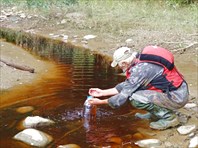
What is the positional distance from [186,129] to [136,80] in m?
0.80

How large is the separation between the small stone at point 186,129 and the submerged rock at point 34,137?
141cm

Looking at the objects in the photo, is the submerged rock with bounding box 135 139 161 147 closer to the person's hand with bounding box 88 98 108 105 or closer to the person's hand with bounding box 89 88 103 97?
the person's hand with bounding box 88 98 108 105

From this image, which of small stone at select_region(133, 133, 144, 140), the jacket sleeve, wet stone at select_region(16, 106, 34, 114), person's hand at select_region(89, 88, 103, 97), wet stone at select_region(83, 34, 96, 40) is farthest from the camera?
wet stone at select_region(83, 34, 96, 40)

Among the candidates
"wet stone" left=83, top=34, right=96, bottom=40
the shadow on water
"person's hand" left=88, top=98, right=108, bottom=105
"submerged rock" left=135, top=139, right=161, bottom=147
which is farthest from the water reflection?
"wet stone" left=83, top=34, right=96, bottom=40

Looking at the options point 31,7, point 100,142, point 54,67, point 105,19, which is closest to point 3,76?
point 54,67

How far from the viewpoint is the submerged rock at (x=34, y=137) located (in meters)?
4.45

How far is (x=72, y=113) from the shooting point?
5398mm

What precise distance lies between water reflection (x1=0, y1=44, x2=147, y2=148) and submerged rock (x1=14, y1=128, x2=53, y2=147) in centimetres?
7

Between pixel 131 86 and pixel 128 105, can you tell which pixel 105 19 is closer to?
pixel 128 105

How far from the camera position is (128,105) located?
5.68 meters

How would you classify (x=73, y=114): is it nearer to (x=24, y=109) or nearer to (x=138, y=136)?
(x=24, y=109)

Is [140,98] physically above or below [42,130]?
above

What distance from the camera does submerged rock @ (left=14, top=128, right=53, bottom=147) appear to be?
175 inches

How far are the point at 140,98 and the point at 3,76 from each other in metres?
3.24
